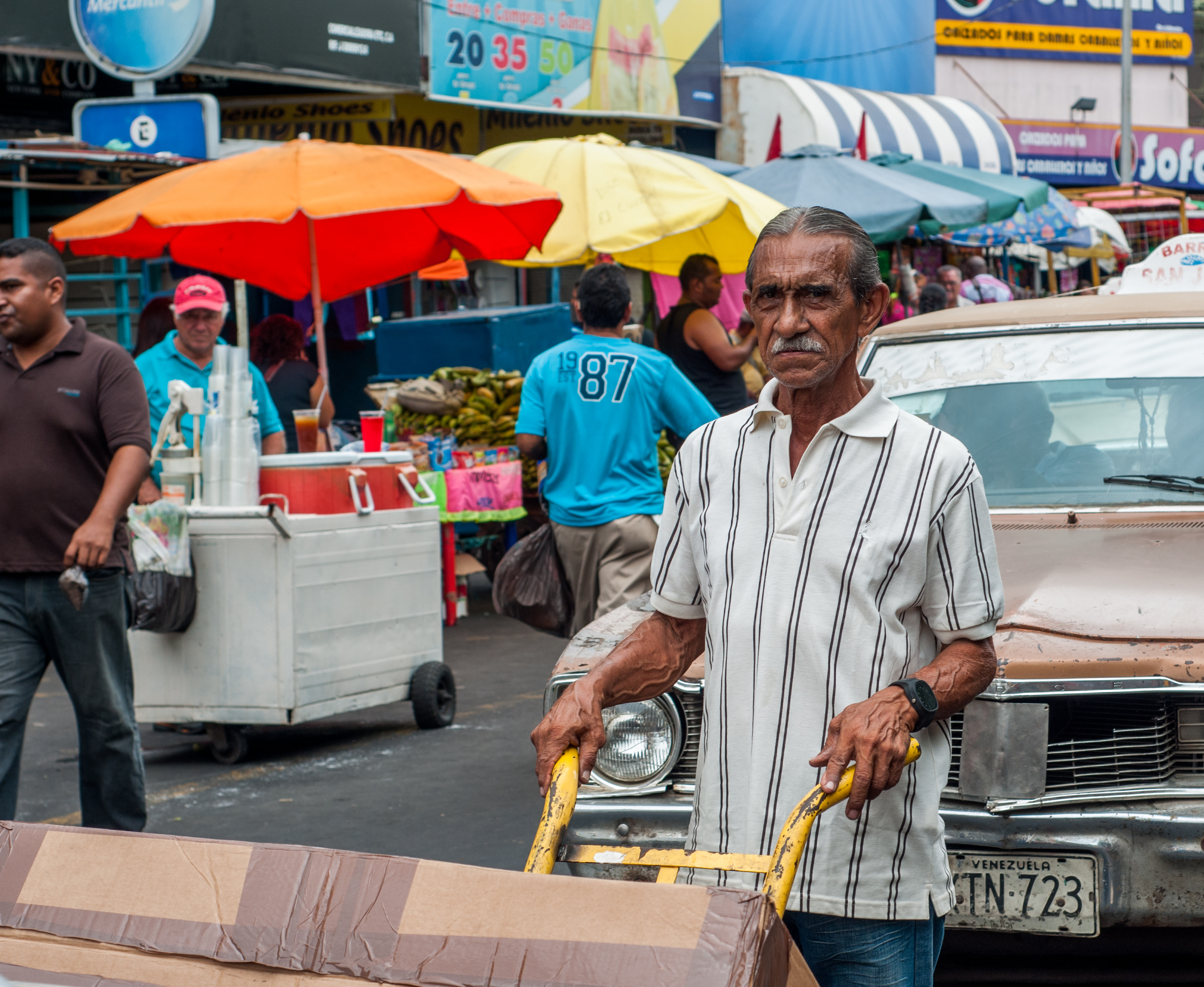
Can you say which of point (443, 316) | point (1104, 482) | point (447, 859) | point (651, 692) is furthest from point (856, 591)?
point (443, 316)

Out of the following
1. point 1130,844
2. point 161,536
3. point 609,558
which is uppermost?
point 161,536

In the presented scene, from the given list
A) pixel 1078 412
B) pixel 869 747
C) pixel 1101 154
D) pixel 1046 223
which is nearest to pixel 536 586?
pixel 1078 412

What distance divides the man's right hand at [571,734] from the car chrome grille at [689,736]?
1.19 metres

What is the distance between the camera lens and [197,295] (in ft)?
23.4

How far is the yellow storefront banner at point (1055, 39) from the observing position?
28484 millimetres

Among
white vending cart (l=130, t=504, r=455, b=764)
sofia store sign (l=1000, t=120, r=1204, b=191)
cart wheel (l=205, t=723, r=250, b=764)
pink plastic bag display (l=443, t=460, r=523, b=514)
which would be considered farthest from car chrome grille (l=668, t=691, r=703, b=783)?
sofia store sign (l=1000, t=120, r=1204, b=191)

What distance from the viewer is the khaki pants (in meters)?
6.12

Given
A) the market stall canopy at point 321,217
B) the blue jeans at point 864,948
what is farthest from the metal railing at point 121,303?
the blue jeans at point 864,948

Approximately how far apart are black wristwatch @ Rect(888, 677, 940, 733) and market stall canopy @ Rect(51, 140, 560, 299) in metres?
6.17

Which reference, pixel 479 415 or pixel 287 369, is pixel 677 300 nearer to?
pixel 479 415

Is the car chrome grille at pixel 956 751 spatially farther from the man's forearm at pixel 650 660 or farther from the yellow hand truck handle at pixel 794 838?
the yellow hand truck handle at pixel 794 838

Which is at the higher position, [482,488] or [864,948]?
[482,488]

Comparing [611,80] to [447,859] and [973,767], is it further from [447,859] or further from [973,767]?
[973,767]

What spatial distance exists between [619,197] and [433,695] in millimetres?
4498
